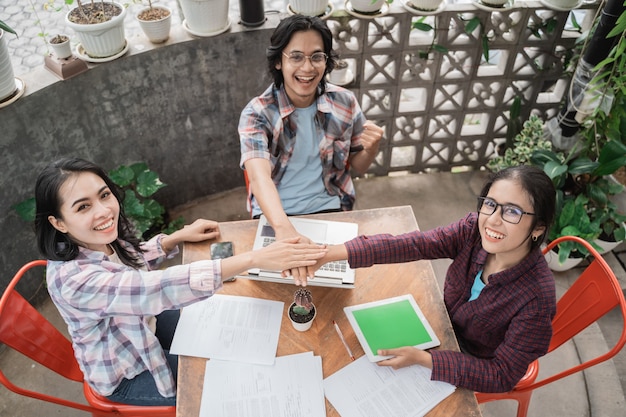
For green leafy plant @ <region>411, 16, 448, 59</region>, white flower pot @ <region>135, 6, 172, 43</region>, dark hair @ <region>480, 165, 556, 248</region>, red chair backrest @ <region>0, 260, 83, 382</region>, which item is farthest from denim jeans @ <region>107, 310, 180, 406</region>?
green leafy plant @ <region>411, 16, 448, 59</region>

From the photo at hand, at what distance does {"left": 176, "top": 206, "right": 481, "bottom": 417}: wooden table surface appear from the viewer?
1435 millimetres

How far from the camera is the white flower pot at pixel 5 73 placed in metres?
2.16

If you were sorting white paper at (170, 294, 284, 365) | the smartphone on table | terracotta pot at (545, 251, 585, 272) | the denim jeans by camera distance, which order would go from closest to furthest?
1. white paper at (170, 294, 284, 365)
2. the denim jeans
3. the smartphone on table
4. terracotta pot at (545, 251, 585, 272)

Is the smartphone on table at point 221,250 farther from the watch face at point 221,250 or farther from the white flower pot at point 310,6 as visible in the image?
the white flower pot at point 310,6

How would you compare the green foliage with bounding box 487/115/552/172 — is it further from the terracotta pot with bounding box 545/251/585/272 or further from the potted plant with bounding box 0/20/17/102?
the potted plant with bounding box 0/20/17/102

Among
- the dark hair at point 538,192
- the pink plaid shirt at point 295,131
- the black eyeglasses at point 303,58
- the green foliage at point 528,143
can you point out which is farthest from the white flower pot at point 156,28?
the green foliage at point 528,143

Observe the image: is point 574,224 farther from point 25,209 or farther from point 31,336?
point 25,209

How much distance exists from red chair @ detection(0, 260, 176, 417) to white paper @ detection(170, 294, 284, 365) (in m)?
0.29

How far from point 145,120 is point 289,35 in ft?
4.09

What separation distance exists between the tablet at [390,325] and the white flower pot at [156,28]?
181cm

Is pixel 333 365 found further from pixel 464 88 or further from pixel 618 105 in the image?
pixel 464 88

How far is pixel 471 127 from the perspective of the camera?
11.2ft

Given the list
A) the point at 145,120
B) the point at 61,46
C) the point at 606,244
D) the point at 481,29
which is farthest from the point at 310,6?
the point at 606,244

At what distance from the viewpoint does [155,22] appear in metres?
2.52
